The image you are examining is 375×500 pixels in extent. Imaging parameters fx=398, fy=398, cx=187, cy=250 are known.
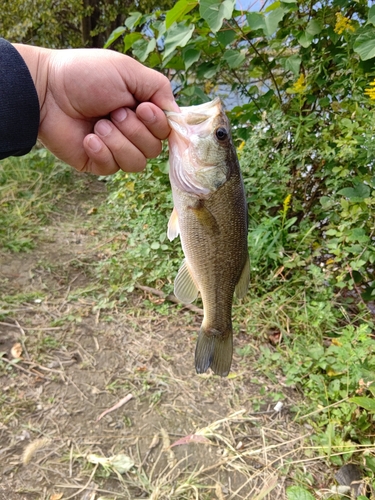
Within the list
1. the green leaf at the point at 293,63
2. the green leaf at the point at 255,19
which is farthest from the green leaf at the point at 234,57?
the green leaf at the point at 293,63

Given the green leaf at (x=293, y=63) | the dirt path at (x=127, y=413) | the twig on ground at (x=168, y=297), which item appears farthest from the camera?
the twig on ground at (x=168, y=297)

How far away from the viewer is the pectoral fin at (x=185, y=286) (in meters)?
1.75

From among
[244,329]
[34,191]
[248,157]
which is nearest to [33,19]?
[34,191]

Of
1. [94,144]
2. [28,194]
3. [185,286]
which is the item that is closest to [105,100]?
[94,144]

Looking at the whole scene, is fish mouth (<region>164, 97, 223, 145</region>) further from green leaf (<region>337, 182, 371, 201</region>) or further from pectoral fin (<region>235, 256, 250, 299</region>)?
green leaf (<region>337, 182, 371, 201</region>)

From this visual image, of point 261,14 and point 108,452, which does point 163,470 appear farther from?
point 261,14

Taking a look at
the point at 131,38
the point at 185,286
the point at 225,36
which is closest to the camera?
the point at 185,286

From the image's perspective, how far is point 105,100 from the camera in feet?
5.05

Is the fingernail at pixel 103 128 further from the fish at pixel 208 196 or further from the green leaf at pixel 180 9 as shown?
the green leaf at pixel 180 9

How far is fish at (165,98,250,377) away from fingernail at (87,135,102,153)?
28 cm

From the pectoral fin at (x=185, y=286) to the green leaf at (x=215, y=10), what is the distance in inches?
52.5

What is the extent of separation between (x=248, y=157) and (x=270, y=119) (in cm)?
33

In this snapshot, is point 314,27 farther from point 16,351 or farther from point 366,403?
point 16,351

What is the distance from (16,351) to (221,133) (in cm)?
197
